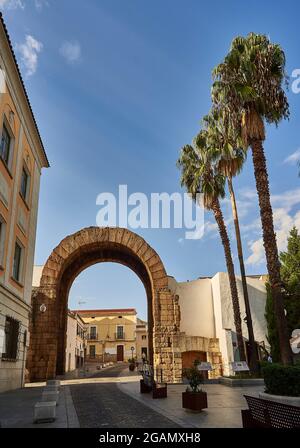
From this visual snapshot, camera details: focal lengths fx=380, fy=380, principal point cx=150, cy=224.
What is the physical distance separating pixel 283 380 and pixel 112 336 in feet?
196

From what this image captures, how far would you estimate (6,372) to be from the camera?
603 inches

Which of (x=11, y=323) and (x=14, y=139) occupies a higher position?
(x=14, y=139)

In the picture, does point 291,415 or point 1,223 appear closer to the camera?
point 291,415

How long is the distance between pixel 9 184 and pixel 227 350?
18231 millimetres

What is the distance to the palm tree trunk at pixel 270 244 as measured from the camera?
11.4 metres

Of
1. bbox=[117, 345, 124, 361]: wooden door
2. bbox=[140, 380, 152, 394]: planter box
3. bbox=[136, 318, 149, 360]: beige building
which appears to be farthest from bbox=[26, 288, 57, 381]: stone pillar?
bbox=[117, 345, 124, 361]: wooden door

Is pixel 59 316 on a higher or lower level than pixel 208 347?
higher

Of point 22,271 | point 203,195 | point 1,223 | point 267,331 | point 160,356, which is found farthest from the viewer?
point 267,331

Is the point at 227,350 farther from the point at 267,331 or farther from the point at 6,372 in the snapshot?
the point at 6,372

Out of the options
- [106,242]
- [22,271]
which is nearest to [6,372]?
[22,271]

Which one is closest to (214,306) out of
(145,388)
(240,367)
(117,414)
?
(240,367)

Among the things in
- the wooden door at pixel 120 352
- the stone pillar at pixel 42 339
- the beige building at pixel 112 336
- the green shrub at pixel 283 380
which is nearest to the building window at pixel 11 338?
the stone pillar at pixel 42 339

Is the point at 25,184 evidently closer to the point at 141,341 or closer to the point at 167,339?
the point at 167,339

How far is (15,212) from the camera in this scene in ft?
53.5
